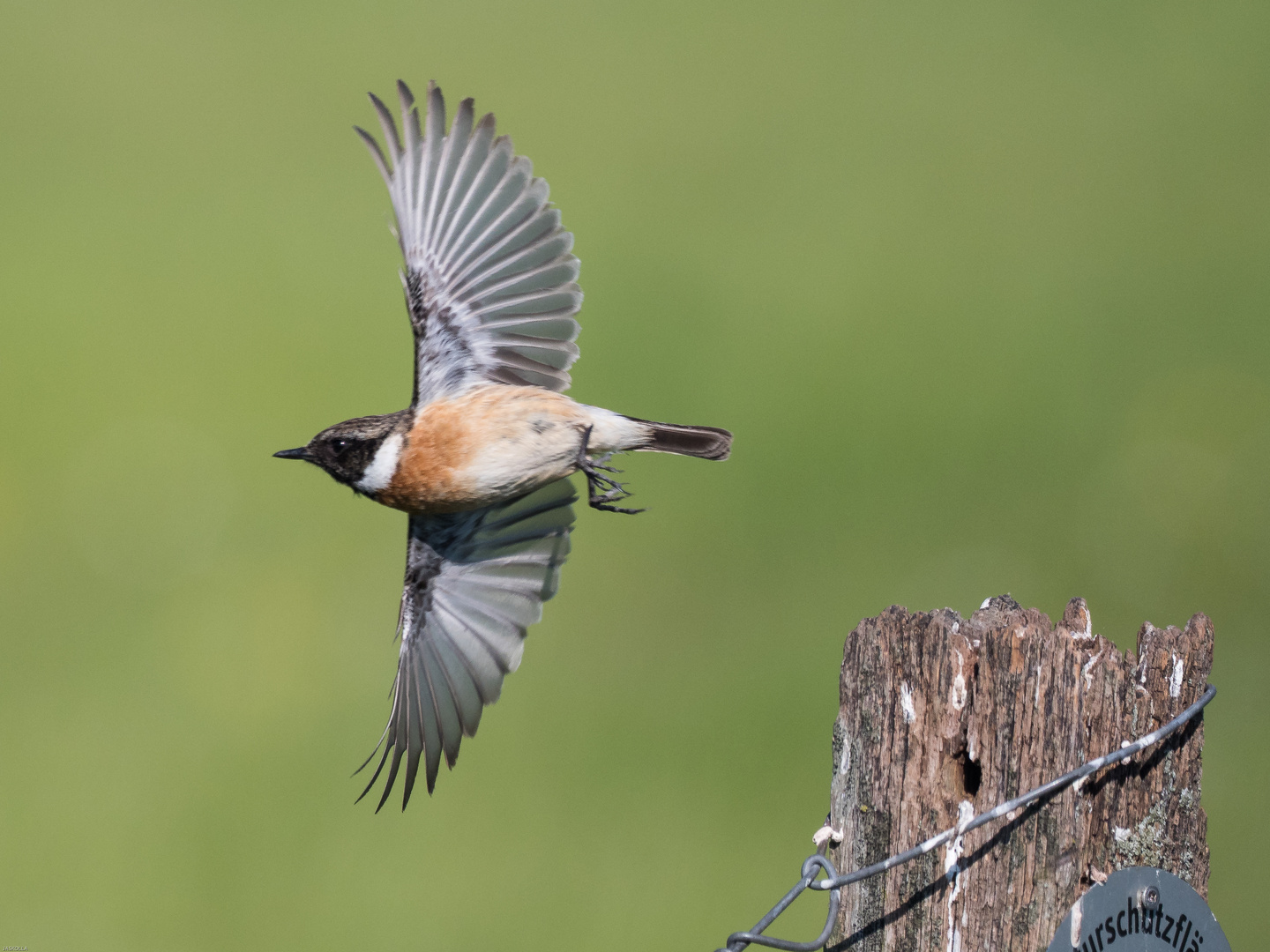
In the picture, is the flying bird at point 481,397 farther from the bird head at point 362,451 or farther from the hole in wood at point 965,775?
the hole in wood at point 965,775

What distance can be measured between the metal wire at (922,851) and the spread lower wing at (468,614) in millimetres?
2077

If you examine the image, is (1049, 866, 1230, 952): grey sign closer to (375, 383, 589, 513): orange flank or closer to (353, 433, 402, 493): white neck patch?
(375, 383, 589, 513): orange flank

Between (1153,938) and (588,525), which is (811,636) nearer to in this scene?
(588,525)

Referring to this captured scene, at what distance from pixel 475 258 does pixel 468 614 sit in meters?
1.19

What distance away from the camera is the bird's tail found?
409cm

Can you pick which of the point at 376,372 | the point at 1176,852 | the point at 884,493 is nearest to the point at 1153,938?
the point at 1176,852

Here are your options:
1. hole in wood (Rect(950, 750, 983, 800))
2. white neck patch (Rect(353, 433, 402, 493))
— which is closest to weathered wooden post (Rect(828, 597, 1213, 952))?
hole in wood (Rect(950, 750, 983, 800))

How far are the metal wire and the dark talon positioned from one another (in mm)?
1682

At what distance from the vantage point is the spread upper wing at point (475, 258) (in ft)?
12.4

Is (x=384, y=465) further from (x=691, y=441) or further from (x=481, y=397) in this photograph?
(x=691, y=441)

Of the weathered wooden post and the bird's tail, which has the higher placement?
the bird's tail

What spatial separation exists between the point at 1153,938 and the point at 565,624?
5193 mm


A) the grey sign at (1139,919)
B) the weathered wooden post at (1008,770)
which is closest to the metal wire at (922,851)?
the weathered wooden post at (1008,770)

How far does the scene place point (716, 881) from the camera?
5.75m
